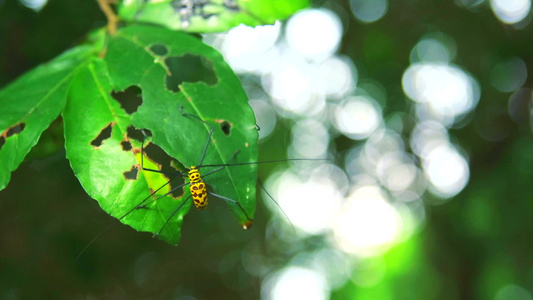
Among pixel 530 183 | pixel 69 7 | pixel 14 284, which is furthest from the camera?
pixel 530 183

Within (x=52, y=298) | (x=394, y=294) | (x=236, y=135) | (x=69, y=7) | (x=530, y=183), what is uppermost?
(x=236, y=135)

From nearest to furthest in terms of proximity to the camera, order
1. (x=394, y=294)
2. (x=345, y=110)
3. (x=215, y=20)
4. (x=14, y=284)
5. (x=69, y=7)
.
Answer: (x=215, y=20), (x=69, y=7), (x=14, y=284), (x=394, y=294), (x=345, y=110)

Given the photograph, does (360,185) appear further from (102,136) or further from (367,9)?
(102,136)

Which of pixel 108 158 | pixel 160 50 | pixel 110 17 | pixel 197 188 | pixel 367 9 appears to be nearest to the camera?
pixel 108 158

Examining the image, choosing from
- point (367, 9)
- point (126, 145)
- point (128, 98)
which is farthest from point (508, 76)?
point (126, 145)

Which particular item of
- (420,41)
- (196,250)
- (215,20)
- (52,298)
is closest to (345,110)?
(420,41)

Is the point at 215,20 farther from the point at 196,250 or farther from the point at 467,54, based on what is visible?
the point at 196,250

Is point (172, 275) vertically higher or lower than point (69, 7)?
lower
